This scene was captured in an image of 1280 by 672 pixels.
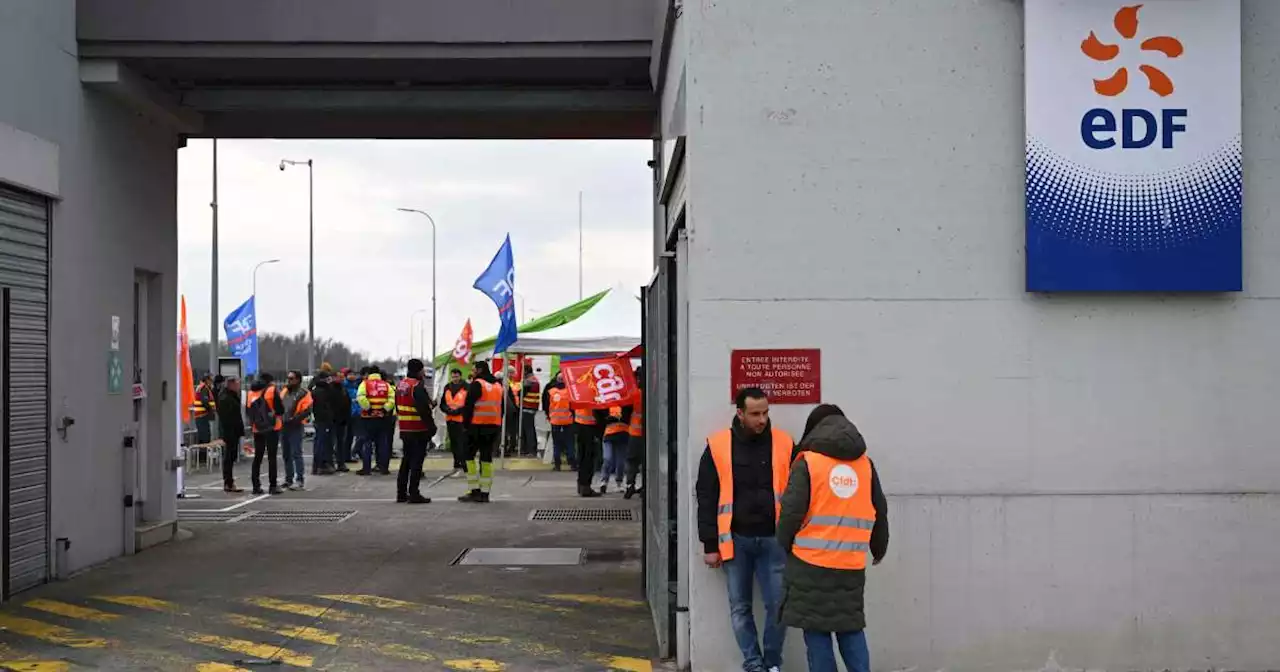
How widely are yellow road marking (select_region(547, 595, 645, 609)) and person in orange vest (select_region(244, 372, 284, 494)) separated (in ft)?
33.2

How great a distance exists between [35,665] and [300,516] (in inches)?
340

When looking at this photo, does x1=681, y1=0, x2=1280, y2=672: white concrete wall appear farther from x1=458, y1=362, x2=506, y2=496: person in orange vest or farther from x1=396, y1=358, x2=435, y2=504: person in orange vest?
x1=396, y1=358, x2=435, y2=504: person in orange vest

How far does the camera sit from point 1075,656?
8.30m

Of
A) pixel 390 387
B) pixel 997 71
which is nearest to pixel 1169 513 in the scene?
pixel 997 71

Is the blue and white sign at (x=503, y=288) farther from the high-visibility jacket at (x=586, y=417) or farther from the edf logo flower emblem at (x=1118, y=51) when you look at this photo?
the edf logo flower emblem at (x=1118, y=51)

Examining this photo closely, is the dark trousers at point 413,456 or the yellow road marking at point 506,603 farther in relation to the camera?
the dark trousers at point 413,456

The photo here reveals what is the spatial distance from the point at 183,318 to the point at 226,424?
12.4ft

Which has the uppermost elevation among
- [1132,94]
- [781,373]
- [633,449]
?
[1132,94]

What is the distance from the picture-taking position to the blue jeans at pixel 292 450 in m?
20.9

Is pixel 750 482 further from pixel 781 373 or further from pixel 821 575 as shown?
pixel 821 575

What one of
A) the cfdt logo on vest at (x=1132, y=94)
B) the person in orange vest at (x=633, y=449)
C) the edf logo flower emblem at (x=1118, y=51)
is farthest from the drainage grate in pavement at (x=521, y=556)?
the edf logo flower emblem at (x=1118, y=51)

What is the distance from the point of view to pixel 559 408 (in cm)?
2414

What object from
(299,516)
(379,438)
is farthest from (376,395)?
(299,516)

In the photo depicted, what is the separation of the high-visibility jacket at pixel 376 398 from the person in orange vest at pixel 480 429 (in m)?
4.05
